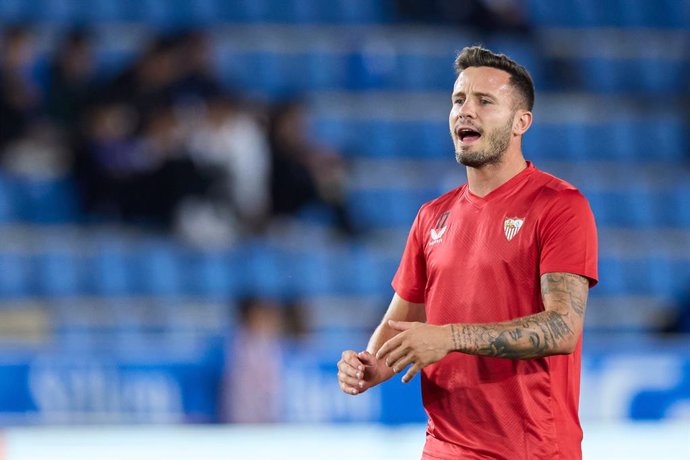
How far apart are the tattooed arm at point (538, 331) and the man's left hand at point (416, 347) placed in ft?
0.18

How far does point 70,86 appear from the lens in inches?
365

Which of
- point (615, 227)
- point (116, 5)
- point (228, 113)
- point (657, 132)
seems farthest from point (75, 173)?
point (657, 132)

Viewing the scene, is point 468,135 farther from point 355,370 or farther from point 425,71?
point 425,71

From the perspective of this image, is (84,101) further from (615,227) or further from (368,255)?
(615,227)

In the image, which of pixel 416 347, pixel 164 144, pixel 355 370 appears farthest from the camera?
pixel 164 144

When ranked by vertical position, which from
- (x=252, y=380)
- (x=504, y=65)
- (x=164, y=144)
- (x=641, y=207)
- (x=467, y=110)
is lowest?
(x=252, y=380)

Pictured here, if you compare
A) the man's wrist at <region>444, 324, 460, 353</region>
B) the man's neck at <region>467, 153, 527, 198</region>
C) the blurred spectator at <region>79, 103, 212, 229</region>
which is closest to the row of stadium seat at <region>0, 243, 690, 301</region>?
the blurred spectator at <region>79, 103, 212, 229</region>

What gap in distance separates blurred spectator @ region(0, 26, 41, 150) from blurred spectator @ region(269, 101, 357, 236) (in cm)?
179

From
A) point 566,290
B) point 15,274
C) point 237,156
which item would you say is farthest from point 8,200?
point 566,290

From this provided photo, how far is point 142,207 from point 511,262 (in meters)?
6.01

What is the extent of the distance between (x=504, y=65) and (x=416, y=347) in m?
0.93

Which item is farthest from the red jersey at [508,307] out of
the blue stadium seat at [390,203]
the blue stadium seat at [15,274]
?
the blue stadium seat at [390,203]

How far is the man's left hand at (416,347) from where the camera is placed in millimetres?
3023

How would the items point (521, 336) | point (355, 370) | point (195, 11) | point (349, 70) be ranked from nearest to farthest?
point (521, 336) → point (355, 370) → point (349, 70) → point (195, 11)
